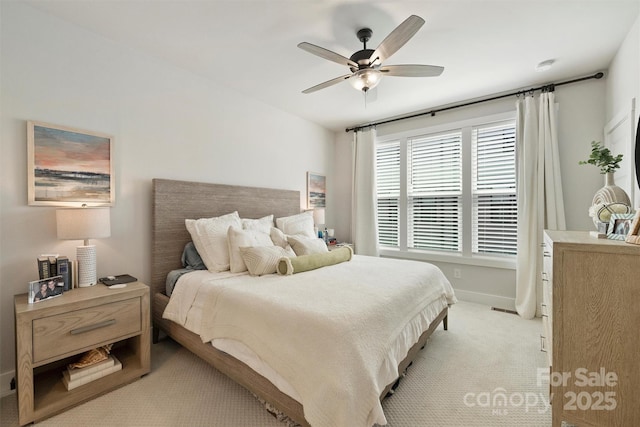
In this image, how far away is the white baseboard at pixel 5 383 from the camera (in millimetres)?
1785

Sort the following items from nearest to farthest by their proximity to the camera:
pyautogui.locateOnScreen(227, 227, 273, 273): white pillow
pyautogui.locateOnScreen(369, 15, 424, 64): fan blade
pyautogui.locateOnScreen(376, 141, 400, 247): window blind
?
pyautogui.locateOnScreen(369, 15, 424, 64): fan blade
pyautogui.locateOnScreen(227, 227, 273, 273): white pillow
pyautogui.locateOnScreen(376, 141, 400, 247): window blind

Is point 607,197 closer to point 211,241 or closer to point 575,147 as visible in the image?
point 575,147

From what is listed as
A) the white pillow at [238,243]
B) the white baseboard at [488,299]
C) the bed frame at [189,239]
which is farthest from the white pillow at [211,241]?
the white baseboard at [488,299]

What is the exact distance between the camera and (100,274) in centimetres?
225

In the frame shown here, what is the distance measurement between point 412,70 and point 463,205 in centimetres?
234

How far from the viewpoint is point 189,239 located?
2768 mm

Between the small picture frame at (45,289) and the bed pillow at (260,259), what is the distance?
1209 millimetres

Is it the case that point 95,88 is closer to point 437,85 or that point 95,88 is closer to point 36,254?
point 36,254

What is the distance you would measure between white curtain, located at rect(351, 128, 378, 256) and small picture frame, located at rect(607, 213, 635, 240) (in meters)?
2.92

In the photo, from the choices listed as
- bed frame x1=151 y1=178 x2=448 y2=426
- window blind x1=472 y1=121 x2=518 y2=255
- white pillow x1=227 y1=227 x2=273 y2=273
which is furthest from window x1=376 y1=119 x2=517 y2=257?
white pillow x1=227 y1=227 x2=273 y2=273

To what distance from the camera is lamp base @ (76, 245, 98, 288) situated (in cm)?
198

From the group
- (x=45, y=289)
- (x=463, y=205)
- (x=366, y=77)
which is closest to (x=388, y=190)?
(x=463, y=205)

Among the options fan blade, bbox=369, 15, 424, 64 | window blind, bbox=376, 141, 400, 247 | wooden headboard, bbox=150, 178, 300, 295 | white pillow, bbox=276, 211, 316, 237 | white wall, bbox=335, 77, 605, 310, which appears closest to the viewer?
fan blade, bbox=369, 15, 424, 64

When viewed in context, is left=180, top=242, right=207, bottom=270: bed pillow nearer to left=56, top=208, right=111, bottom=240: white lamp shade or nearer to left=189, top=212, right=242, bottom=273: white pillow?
left=189, top=212, right=242, bottom=273: white pillow
